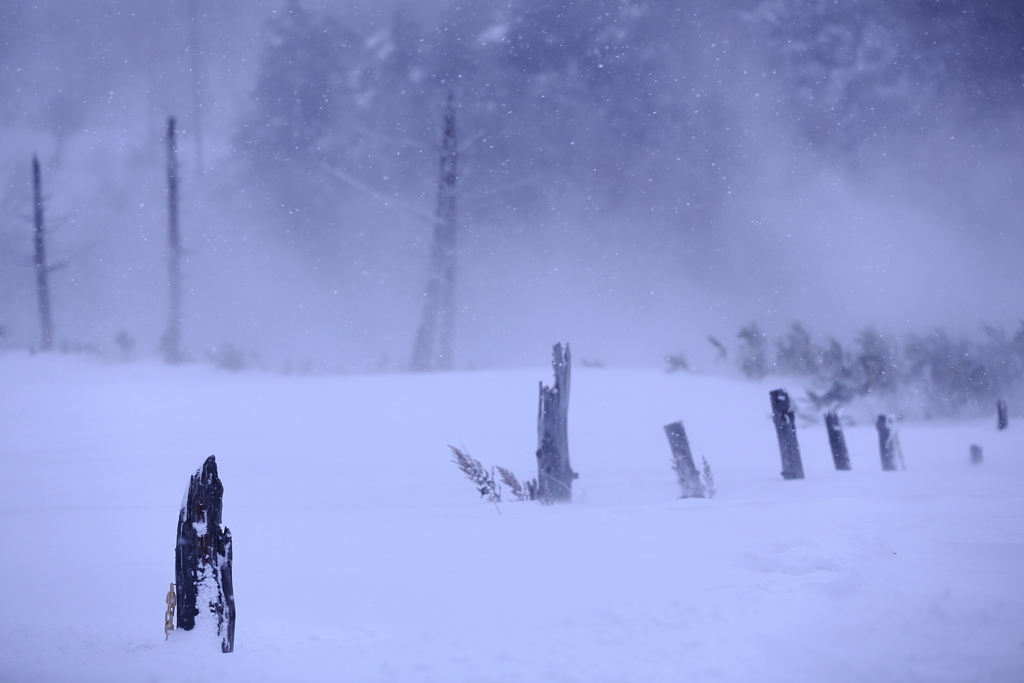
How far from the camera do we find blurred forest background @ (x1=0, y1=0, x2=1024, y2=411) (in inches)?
648

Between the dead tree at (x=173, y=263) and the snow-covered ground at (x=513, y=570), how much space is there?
5.00 m

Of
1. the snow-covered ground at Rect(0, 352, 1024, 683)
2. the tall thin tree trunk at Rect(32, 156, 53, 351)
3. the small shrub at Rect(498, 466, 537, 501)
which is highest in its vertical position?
the tall thin tree trunk at Rect(32, 156, 53, 351)

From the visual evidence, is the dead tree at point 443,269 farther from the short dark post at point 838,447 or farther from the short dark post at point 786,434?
the short dark post at point 786,434

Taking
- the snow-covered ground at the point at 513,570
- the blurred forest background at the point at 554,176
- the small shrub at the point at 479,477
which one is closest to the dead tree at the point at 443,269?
the blurred forest background at the point at 554,176

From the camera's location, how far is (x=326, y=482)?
696 centimetres

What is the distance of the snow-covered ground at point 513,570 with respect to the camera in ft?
8.76

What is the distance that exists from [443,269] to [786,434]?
1136 cm

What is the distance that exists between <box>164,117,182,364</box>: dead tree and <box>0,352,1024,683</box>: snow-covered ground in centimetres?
500

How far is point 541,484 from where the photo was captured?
5.48m

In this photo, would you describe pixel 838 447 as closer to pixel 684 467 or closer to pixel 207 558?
pixel 684 467

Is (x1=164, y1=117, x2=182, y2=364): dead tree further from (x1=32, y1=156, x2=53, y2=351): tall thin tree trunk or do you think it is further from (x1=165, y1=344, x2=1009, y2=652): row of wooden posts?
(x1=165, y1=344, x2=1009, y2=652): row of wooden posts

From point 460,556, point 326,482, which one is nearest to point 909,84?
point 326,482

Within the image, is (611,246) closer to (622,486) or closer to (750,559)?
(622,486)

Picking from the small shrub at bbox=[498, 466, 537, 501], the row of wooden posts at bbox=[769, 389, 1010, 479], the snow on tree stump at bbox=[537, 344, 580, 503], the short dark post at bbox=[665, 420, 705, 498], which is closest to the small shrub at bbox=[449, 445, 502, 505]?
the small shrub at bbox=[498, 466, 537, 501]
